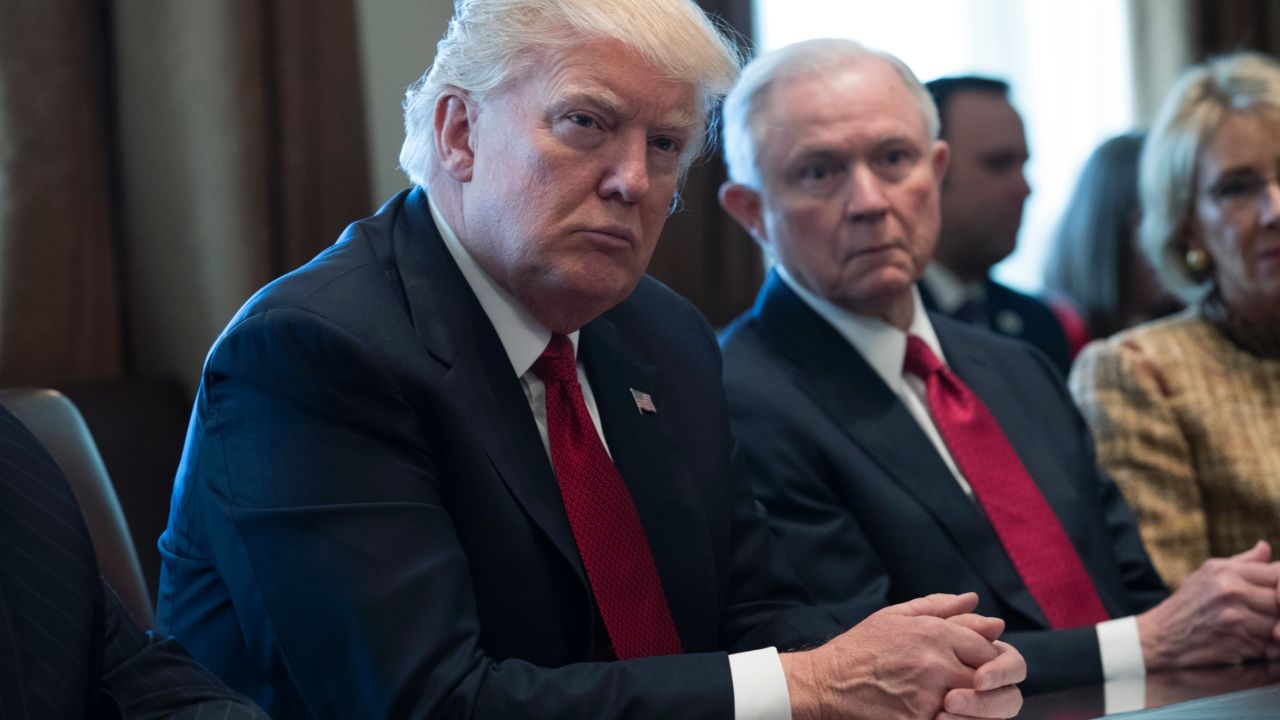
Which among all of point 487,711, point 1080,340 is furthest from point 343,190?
point 1080,340

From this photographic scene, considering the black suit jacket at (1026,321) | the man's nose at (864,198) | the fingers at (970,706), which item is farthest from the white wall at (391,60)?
the fingers at (970,706)

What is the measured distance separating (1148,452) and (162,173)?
1.74 metres

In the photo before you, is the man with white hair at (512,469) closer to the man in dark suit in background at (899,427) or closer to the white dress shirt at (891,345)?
the man in dark suit in background at (899,427)

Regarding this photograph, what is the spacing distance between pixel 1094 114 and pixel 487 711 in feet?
12.7

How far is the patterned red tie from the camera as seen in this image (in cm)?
150

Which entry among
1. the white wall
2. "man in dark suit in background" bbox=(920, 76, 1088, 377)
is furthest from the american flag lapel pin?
"man in dark suit in background" bbox=(920, 76, 1088, 377)

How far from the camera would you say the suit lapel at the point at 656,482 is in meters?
1.59

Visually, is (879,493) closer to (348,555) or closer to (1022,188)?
(348,555)

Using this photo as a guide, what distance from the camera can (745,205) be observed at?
222 cm

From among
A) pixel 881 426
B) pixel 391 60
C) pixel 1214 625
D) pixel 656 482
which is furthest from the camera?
pixel 391 60

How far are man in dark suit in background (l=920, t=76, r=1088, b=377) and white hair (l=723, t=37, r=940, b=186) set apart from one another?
940mm

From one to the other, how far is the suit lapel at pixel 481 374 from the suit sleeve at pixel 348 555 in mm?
83

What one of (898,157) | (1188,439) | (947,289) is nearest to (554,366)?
(898,157)

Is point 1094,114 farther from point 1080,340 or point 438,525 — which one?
point 438,525
